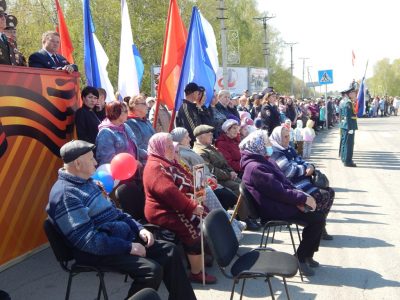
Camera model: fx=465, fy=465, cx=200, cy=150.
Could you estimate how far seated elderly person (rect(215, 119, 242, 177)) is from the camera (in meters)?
7.55

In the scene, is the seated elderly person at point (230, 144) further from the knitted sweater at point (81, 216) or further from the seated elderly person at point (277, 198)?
the knitted sweater at point (81, 216)

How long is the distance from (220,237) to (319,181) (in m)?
2.83

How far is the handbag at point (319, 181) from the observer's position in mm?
6219

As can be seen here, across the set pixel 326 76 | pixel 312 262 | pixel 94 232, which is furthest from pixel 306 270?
pixel 326 76

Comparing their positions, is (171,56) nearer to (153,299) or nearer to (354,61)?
(153,299)

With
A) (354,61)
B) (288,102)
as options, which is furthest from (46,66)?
(354,61)

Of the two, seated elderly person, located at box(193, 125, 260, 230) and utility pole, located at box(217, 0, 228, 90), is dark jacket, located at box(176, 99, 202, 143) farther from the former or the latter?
utility pole, located at box(217, 0, 228, 90)

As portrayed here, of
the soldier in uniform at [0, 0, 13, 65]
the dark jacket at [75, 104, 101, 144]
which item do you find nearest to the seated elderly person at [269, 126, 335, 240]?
the dark jacket at [75, 104, 101, 144]

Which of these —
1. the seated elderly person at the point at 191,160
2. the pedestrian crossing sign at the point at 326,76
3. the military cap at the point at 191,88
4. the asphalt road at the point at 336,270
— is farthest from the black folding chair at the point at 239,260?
the pedestrian crossing sign at the point at 326,76

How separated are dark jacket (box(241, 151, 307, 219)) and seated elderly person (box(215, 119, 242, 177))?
2209 mm

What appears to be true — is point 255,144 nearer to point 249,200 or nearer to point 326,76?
point 249,200

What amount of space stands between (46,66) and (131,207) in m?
2.46

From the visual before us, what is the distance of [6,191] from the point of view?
5.21m

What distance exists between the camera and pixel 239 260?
4.11 meters
